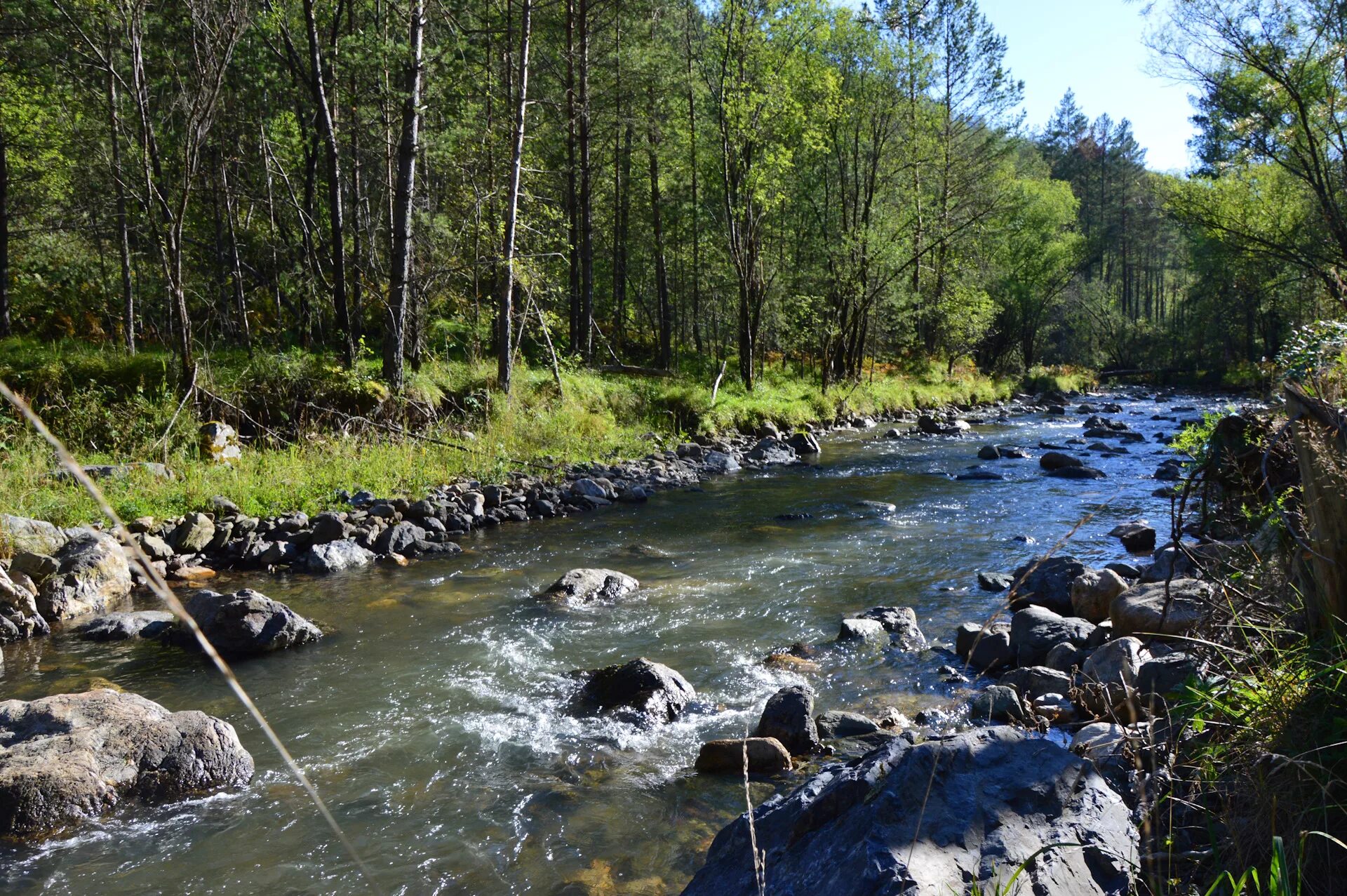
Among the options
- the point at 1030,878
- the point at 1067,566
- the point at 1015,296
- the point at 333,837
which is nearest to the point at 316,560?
the point at 333,837

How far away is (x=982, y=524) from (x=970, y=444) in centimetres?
1041

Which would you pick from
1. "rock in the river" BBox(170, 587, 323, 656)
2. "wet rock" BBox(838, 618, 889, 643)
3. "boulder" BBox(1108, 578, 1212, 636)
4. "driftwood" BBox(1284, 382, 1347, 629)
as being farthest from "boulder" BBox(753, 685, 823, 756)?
"rock in the river" BBox(170, 587, 323, 656)

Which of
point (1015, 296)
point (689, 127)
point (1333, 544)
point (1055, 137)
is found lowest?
point (1333, 544)

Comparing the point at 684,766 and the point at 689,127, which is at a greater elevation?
the point at 689,127

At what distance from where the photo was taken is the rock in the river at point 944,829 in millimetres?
2602

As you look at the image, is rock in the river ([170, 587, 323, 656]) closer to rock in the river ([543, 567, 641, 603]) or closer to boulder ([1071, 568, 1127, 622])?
rock in the river ([543, 567, 641, 603])

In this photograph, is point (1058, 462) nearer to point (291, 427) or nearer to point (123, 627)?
point (291, 427)

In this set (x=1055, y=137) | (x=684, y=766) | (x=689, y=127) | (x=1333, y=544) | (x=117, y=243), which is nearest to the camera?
(x=1333, y=544)

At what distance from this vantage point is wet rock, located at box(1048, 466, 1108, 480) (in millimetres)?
16109

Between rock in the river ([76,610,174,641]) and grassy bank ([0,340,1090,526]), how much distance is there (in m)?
2.58

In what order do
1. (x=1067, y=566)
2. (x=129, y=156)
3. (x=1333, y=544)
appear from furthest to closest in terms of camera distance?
(x=129, y=156) < (x=1067, y=566) < (x=1333, y=544)

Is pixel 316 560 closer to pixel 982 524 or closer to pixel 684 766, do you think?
pixel 684 766

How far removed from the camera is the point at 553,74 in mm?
22047

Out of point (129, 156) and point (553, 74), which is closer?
point (129, 156)
